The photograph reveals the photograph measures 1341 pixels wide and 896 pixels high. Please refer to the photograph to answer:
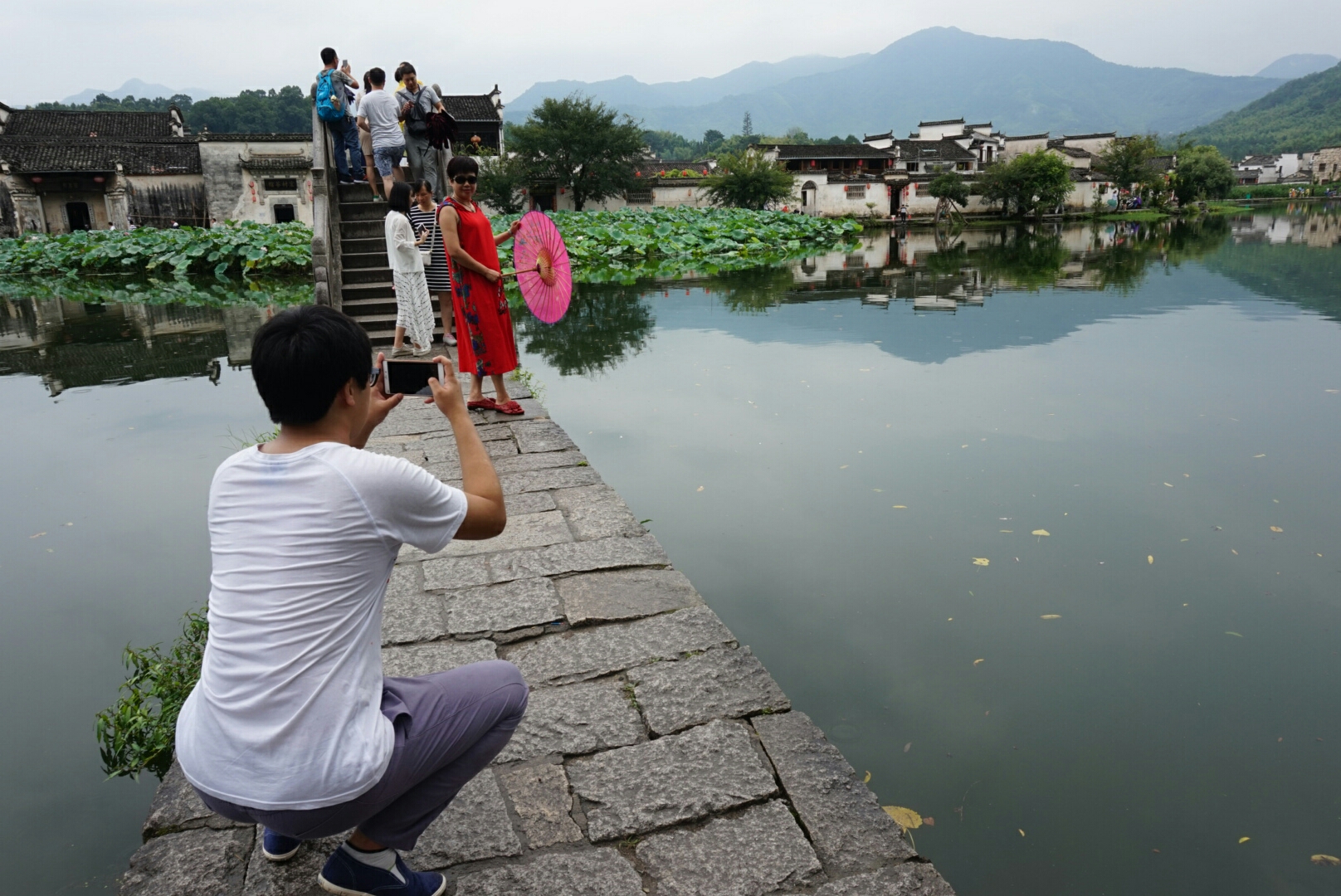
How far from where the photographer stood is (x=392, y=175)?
8195mm

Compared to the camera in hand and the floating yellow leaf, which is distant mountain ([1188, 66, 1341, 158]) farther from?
the camera in hand

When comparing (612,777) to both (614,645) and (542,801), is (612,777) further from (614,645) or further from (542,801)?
(614,645)

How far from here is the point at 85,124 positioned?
95.7 ft

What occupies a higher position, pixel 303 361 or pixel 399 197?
pixel 399 197

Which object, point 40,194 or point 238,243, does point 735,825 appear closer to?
point 238,243

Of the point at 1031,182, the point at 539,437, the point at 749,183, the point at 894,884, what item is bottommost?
the point at 894,884

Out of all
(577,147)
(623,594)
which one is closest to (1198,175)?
(577,147)

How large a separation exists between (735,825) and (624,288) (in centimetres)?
1231

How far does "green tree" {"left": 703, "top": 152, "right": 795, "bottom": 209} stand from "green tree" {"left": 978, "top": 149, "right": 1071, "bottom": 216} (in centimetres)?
1025

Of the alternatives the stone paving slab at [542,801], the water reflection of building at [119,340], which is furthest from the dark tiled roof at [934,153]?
the stone paving slab at [542,801]

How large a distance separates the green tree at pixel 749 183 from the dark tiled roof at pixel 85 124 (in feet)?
66.6

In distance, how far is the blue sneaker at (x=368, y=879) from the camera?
1592mm

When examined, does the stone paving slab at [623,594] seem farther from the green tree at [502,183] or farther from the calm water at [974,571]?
the green tree at [502,183]

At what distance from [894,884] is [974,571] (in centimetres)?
192
